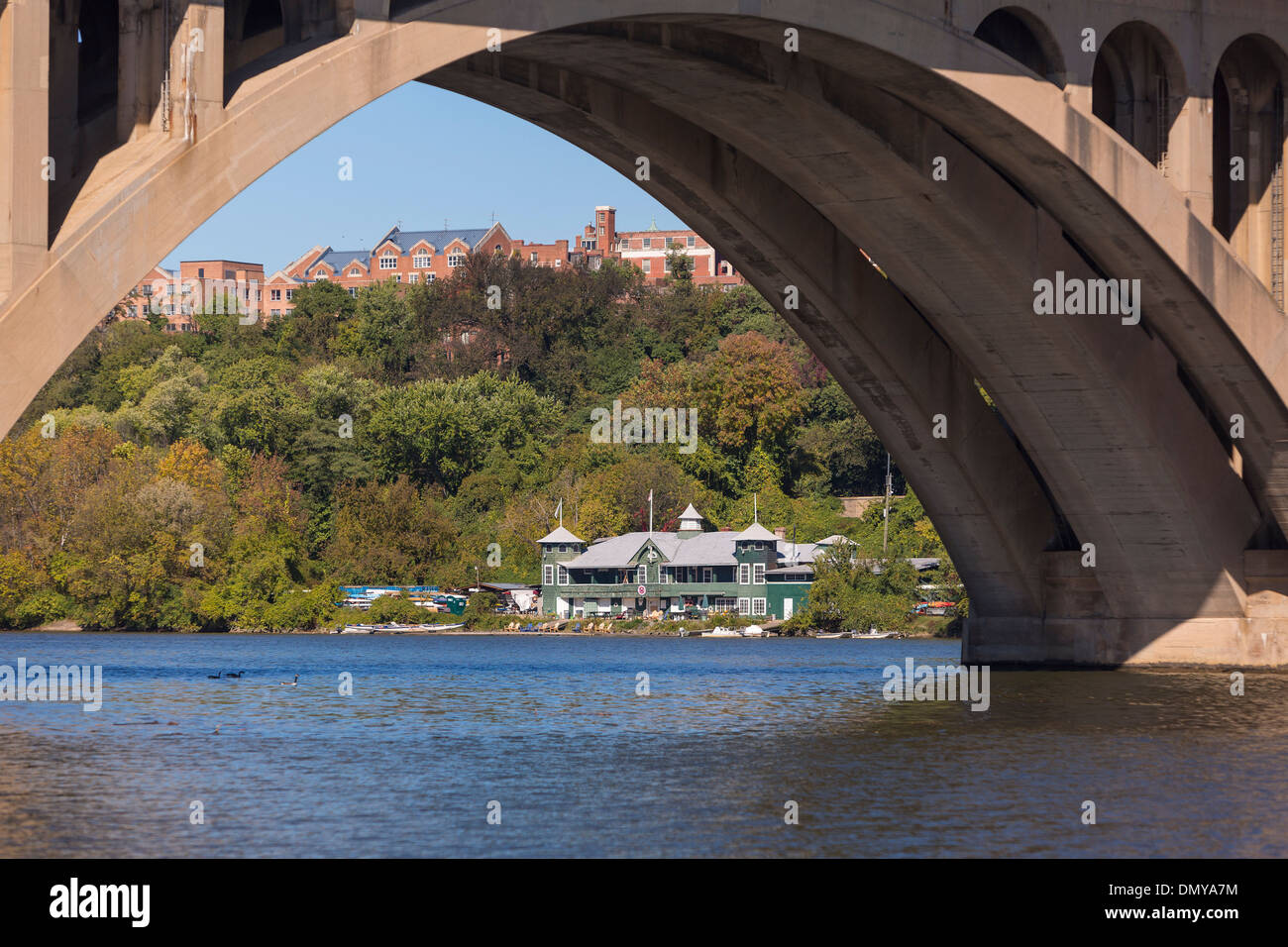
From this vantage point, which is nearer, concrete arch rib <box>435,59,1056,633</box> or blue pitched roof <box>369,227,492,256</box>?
concrete arch rib <box>435,59,1056,633</box>

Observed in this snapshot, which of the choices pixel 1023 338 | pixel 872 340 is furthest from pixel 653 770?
pixel 872 340

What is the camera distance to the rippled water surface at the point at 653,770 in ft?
59.2

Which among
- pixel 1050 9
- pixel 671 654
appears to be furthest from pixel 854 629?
pixel 1050 9

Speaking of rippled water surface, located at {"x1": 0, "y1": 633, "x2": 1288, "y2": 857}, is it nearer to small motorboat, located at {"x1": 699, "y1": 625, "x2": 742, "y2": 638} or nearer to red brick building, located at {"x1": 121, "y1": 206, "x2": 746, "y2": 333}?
small motorboat, located at {"x1": 699, "y1": 625, "x2": 742, "y2": 638}

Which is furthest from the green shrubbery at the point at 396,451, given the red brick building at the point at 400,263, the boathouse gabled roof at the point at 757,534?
the red brick building at the point at 400,263

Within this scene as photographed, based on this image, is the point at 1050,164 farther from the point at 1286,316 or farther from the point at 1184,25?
the point at 1286,316

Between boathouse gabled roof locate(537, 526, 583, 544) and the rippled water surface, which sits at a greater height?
boathouse gabled roof locate(537, 526, 583, 544)

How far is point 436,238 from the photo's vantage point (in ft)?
591

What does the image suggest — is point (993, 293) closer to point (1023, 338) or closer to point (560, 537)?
point (1023, 338)

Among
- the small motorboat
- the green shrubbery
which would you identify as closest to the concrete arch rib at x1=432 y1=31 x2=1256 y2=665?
the green shrubbery

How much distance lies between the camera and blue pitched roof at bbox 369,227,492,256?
17850cm

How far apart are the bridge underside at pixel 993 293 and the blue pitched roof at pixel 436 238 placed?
141 meters

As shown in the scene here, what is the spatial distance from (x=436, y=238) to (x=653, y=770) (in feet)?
524

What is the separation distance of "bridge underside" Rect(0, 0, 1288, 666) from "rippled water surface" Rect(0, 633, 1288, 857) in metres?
2.04
